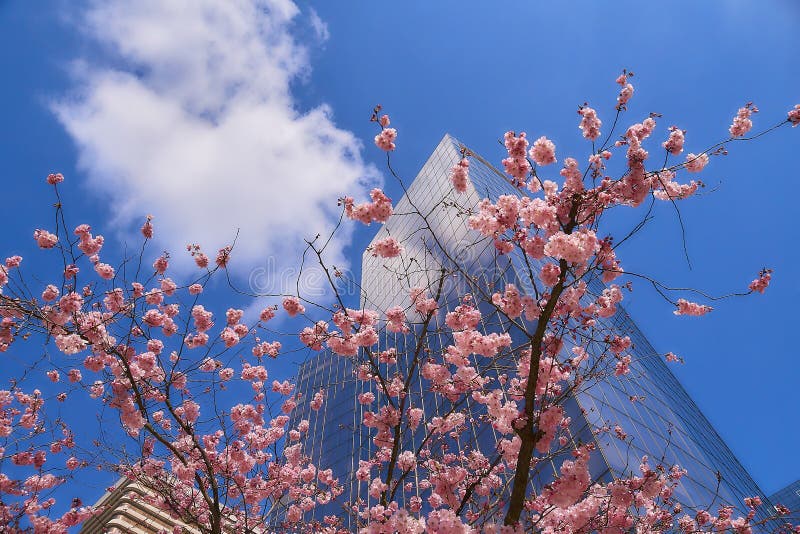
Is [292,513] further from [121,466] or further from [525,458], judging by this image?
[525,458]

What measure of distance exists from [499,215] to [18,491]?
10.1m

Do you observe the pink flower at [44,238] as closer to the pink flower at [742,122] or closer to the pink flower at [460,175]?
the pink flower at [460,175]

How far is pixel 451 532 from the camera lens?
175 inches

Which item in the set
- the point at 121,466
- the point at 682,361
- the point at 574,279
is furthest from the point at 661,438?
the point at 121,466

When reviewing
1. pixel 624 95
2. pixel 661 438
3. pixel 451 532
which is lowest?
pixel 451 532

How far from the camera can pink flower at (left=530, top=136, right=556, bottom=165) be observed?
5.50 meters

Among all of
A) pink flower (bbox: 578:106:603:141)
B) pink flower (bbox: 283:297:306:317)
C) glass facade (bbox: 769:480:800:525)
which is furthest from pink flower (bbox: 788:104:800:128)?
glass facade (bbox: 769:480:800:525)

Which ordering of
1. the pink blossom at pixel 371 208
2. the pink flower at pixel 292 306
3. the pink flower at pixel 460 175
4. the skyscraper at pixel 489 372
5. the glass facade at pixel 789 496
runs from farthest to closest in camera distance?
the glass facade at pixel 789 496
the skyscraper at pixel 489 372
the pink flower at pixel 292 306
the pink flower at pixel 460 175
the pink blossom at pixel 371 208

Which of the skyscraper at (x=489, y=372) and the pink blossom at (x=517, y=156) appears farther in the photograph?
the skyscraper at (x=489, y=372)

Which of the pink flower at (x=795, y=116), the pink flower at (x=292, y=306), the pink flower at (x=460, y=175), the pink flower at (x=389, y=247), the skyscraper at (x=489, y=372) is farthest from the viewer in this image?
the skyscraper at (x=489, y=372)

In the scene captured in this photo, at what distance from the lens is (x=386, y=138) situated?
6016 millimetres

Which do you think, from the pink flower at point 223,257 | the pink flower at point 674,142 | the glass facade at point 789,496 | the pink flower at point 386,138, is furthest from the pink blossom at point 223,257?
the glass facade at point 789,496

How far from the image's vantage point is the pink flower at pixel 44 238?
6113 mm

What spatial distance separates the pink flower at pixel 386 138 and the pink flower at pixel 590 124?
7.74 ft
